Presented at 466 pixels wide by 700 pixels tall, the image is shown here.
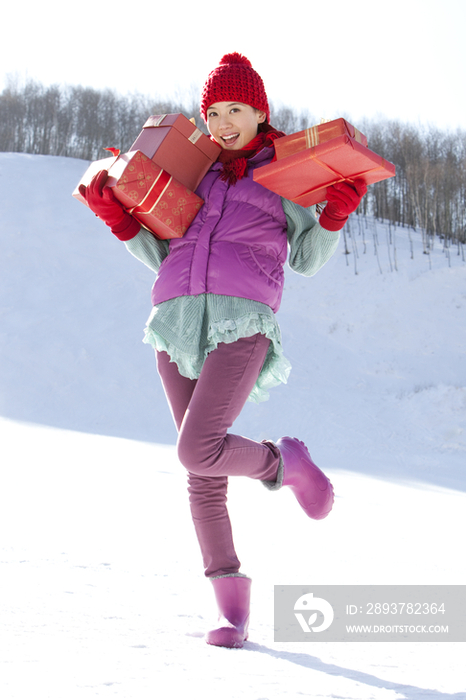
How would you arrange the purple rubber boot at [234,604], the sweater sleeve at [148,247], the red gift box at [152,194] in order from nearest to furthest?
the purple rubber boot at [234,604]
the red gift box at [152,194]
the sweater sleeve at [148,247]

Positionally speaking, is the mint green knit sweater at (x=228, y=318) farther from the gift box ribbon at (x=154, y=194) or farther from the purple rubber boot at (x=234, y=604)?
the purple rubber boot at (x=234, y=604)

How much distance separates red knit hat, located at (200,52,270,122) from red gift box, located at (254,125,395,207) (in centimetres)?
27

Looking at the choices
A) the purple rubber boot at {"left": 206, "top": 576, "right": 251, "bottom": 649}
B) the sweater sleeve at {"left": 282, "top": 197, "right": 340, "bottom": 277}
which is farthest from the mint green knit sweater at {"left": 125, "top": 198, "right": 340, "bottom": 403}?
the purple rubber boot at {"left": 206, "top": 576, "right": 251, "bottom": 649}

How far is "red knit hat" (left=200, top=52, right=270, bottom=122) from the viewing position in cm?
190

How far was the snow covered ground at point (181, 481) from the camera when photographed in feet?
4.31

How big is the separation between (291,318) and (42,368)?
5.40 m

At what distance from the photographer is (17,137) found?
24.1 metres

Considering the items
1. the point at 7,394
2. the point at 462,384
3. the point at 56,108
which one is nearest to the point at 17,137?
the point at 56,108

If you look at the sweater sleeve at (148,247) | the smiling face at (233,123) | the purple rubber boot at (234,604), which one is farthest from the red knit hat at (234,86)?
the purple rubber boot at (234,604)

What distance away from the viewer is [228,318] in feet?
5.54

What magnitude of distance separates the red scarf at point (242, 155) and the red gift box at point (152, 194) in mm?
130

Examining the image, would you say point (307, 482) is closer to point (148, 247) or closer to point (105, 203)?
point (148, 247)

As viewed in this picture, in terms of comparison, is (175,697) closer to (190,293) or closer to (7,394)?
(190,293)

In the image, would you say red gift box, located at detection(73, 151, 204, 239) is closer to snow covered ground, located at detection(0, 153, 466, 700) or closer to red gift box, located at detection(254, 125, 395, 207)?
red gift box, located at detection(254, 125, 395, 207)
